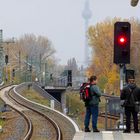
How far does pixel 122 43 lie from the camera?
15.6 metres

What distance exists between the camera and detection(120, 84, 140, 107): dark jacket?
15.4 meters

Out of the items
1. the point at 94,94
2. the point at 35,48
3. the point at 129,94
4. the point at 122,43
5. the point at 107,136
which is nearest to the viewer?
the point at 107,136

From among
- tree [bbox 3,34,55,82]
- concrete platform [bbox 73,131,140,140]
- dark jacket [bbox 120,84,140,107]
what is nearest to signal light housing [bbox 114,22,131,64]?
dark jacket [bbox 120,84,140,107]

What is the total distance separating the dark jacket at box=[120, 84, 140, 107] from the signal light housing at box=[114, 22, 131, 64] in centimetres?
78

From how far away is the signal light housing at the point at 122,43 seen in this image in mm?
15477

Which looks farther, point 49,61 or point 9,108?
point 49,61

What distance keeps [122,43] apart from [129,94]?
1.54 meters

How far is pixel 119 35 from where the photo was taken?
1565 centimetres

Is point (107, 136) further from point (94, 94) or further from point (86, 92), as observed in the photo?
point (86, 92)

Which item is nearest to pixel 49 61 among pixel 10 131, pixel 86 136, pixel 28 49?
pixel 28 49

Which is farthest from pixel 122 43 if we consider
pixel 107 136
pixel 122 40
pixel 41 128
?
pixel 41 128

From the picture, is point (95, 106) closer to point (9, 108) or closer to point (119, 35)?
point (119, 35)

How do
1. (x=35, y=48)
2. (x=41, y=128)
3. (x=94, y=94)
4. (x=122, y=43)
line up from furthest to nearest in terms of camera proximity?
1. (x=35, y=48)
2. (x=41, y=128)
3. (x=94, y=94)
4. (x=122, y=43)

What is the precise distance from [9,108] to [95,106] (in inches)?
850
